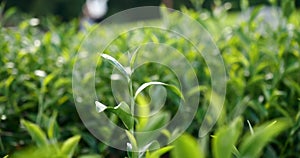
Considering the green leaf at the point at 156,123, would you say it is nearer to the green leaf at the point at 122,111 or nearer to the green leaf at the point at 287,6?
the green leaf at the point at 122,111

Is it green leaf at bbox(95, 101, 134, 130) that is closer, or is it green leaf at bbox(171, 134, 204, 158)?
green leaf at bbox(171, 134, 204, 158)

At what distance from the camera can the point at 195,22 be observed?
182 centimetres

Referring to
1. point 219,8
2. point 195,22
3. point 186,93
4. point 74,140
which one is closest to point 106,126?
point 186,93

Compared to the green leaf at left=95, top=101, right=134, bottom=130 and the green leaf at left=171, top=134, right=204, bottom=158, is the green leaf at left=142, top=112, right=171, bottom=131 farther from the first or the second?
the green leaf at left=171, top=134, right=204, bottom=158

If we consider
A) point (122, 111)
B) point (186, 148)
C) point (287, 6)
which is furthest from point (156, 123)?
point (287, 6)

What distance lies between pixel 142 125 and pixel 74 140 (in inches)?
9.1

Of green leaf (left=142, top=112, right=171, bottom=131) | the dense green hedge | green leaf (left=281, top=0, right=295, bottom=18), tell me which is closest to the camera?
green leaf (left=142, top=112, right=171, bottom=131)

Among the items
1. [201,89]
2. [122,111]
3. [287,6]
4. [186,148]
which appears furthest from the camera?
[287,6]

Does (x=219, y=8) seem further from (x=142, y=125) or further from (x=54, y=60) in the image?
(x=142, y=125)

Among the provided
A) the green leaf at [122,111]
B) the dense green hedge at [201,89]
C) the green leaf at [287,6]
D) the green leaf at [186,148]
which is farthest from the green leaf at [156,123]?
the green leaf at [287,6]

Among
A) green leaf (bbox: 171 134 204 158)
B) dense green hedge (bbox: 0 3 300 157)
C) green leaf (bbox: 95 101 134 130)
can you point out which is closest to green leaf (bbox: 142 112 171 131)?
green leaf (bbox: 95 101 134 130)

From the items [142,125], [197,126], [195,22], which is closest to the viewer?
[142,125]

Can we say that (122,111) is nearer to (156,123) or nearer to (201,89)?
(156,123)

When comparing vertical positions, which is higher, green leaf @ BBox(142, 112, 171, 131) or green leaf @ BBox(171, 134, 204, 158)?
green leaf @ BBox(171, 134, 204, 158)
